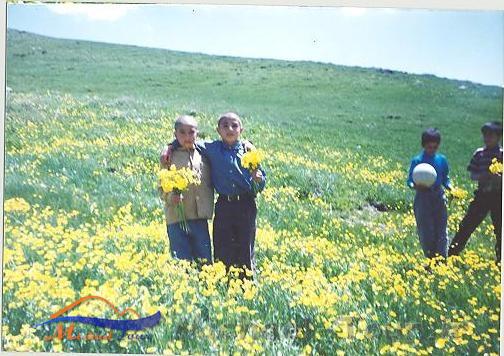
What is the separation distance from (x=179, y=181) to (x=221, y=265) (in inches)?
29.7

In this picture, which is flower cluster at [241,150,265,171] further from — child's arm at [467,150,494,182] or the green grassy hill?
child's arm at [467,150,494,182]

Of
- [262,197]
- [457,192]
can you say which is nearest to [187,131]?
[262,197]

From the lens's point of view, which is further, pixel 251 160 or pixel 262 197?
pixel 262 197

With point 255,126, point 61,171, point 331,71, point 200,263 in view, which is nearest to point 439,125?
point 331,71

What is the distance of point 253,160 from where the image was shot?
521cm

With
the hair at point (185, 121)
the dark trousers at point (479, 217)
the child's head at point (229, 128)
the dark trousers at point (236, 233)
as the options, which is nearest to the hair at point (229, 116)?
the child's head at point (229, 128)

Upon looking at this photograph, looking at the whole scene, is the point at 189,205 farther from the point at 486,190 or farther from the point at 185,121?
the point at 486,190

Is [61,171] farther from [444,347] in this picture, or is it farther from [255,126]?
[444,347]

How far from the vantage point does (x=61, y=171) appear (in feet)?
18.2

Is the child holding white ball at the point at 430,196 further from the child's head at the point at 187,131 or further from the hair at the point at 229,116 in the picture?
the child's head at the point at 187,131

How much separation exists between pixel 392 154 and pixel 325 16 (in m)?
1.23

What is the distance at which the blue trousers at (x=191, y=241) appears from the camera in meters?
5.24

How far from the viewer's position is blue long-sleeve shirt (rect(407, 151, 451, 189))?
522cm

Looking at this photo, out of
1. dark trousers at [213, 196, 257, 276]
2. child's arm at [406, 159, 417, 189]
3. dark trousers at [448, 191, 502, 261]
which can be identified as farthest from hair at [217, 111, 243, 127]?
dark trousers at [448, 191, 502, 261]
